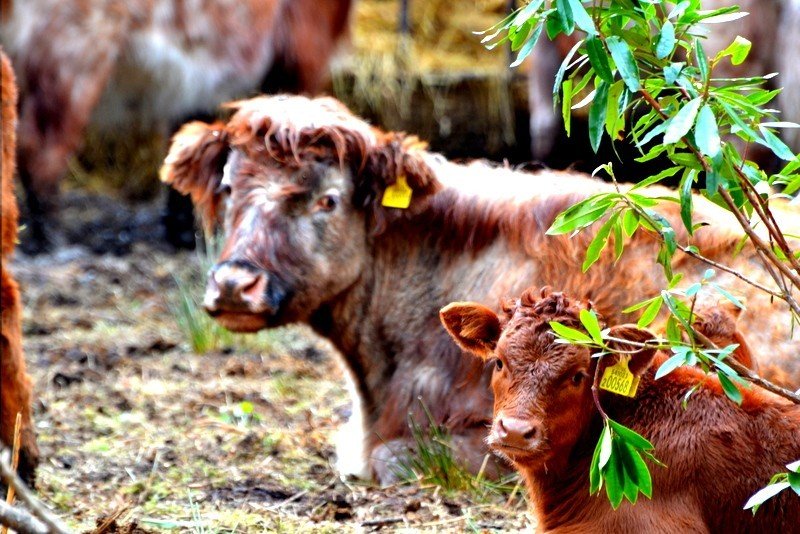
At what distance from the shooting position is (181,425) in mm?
5480

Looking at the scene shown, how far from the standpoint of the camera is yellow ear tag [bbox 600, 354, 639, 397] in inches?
123

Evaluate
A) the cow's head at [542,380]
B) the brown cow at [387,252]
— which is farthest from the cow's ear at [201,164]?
the cow's head at [542,380]

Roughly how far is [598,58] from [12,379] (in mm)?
2314

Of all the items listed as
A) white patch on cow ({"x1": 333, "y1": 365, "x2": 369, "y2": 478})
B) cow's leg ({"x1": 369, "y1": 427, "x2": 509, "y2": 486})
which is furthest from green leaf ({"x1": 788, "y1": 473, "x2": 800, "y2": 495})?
white patch on cow ({"x1": 333, "y1": 365, "x2": 369, "y2": 478})

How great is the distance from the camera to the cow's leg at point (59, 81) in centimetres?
848

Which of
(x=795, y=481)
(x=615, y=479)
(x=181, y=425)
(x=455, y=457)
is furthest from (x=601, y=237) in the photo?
(x=181, y=425)

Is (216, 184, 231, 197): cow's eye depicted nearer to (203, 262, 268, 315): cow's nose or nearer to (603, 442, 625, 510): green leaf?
(203, 262, 268, 315): cow's nose

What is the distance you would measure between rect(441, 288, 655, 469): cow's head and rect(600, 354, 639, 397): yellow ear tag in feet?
0.08

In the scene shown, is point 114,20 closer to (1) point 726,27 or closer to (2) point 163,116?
(2) point 163,116

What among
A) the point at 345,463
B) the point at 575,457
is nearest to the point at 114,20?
the point at 345,463

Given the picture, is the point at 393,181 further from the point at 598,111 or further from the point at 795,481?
the point at 795,481

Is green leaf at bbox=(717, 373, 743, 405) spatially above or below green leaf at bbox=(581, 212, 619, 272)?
below

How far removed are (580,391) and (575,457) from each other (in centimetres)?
24

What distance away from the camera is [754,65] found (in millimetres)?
7336
